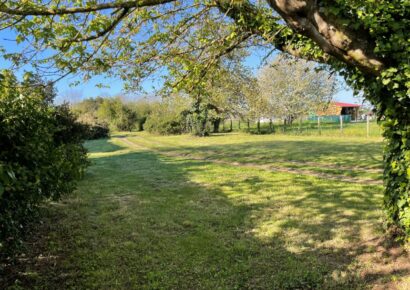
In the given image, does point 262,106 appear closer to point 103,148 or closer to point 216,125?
point 216,125

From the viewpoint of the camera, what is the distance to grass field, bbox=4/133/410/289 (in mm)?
4059

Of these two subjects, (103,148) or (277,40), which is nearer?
(277,40)

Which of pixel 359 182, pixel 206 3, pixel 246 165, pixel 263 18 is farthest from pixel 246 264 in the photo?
pixel 246 165

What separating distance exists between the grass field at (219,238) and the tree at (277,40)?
1024mm

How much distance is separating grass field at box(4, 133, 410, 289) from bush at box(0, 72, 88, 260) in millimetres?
822

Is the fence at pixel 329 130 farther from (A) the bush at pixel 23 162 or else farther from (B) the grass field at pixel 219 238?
(A) the bush at pixel 23 162

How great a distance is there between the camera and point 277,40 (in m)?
5.76

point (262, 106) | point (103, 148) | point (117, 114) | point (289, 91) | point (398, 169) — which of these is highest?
point (289, 91)

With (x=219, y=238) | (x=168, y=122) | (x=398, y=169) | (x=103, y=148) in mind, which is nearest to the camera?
(x=398, y=169)

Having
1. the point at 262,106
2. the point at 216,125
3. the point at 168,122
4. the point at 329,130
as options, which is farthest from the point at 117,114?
the point at 329,130

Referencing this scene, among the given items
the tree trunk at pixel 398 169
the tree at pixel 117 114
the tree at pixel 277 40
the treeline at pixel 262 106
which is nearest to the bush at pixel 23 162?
the tree at pixel 277 40

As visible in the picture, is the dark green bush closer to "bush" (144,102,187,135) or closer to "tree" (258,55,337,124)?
"bush" (144,102,187,135)

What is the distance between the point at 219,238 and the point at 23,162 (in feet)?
9.97

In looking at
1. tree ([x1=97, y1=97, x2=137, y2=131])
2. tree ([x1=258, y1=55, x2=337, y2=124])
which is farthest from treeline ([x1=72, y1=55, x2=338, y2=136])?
tree ([x1=97, y1=97, x2=137, y2=131])
